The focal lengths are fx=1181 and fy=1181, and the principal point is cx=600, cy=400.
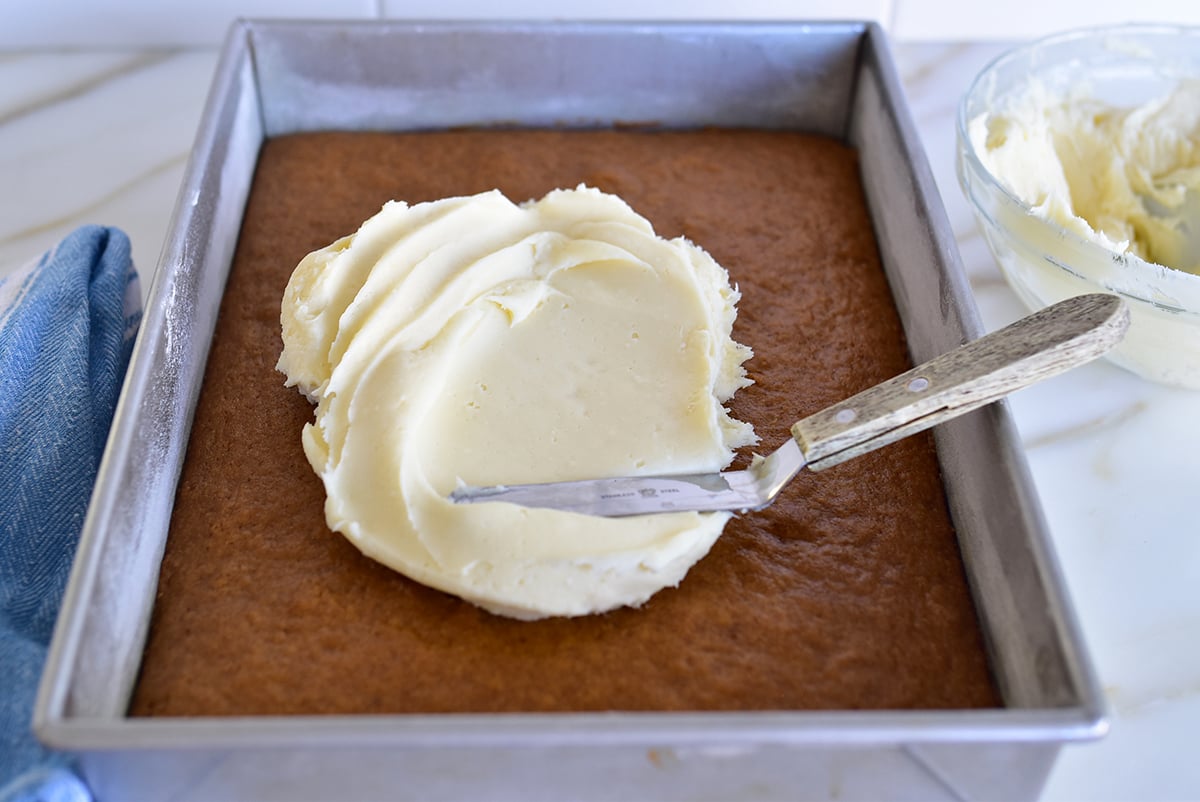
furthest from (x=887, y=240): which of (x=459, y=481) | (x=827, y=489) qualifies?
(x=459, y=481)

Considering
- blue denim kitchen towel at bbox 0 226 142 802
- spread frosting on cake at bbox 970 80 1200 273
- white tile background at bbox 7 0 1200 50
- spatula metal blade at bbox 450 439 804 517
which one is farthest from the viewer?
white tile background at bbox 7 0 1200 50

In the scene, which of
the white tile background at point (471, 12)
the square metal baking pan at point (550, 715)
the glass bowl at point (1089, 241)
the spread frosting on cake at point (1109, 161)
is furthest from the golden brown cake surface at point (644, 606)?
the white tile background at point (471, 12)

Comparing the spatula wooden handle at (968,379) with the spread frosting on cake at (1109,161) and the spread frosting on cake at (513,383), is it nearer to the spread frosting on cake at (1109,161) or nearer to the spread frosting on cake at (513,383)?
the spread frosting on cake at (513,383)

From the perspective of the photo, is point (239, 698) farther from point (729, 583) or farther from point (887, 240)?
point (887, 240)

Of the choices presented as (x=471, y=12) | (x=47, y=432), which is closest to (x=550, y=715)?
(x=47, y=432)

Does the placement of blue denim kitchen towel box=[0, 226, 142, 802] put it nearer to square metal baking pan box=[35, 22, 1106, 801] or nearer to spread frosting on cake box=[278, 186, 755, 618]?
square metal baking pan box=[35, 22, 1106, 801]

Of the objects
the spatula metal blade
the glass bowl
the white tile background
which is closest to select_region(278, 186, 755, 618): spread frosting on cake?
the spatula metal blade
